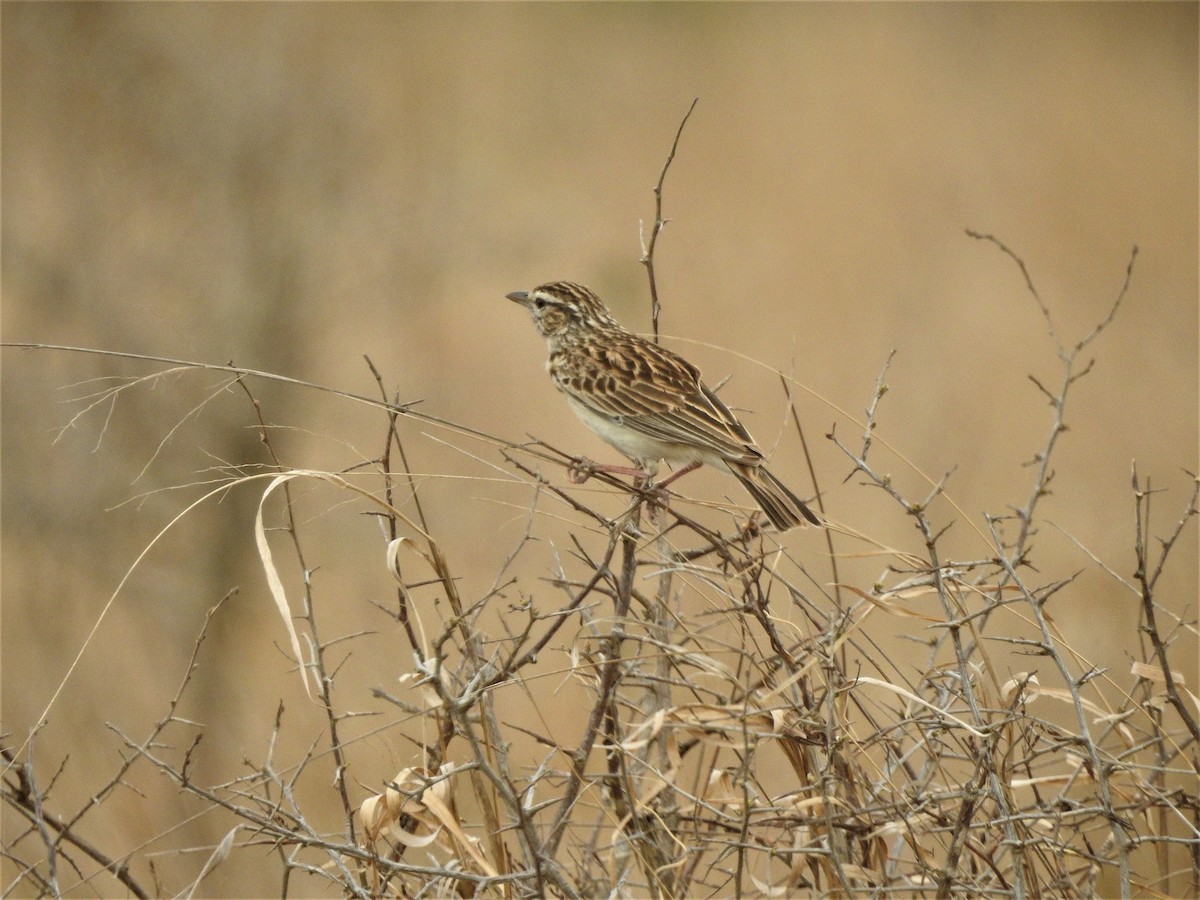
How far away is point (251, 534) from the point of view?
7.98 metres

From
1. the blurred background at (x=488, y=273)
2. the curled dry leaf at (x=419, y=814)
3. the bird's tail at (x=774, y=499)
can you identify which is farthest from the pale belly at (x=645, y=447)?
the curled dry leaf at (x=419, y=814)

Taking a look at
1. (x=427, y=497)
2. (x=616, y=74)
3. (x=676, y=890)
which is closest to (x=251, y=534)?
(x=427, y=497)

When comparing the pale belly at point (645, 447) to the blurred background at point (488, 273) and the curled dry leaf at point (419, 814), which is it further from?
the curled dry leaf at point (419, 814)

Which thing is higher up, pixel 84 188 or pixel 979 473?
pixel 979 473

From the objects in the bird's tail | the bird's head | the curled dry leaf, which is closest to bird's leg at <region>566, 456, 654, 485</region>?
the bird's tail

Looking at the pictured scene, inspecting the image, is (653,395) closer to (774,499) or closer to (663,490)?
(774,499)

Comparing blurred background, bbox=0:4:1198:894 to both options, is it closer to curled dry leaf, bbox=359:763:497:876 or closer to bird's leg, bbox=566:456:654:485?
bird's leg, bbox=566:456:654:485

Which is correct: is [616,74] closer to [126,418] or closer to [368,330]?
[368,330]

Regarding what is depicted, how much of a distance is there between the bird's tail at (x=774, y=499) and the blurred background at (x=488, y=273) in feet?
0.73

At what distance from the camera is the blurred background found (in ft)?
25.0

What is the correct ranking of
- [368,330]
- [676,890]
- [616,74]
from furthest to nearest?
[616,74]
[368,330]
[676,890]

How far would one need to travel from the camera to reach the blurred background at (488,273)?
299 inches

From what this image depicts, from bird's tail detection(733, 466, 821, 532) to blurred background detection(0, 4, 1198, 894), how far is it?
0.22m

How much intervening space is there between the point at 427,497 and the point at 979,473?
438 cm
